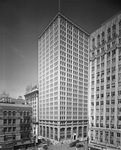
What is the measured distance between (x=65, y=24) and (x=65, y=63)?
1534cm

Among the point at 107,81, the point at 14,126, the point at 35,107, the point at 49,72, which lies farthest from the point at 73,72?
the point at 14,126

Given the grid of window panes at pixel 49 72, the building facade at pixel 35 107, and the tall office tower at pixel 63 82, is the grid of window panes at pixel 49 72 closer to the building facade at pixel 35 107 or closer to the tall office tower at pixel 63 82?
the tall office tower at pixel 63 82

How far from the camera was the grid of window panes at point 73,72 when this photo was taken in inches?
1905

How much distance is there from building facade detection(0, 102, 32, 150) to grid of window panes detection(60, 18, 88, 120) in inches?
654

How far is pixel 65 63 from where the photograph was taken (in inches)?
1954

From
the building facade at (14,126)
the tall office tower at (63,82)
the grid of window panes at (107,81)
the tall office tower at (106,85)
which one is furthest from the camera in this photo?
the tall office tower at (63,82)

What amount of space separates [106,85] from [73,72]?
22.3m

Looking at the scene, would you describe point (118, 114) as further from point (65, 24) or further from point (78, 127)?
point (65, 24)

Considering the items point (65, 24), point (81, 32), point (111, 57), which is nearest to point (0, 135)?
point (111, 57)

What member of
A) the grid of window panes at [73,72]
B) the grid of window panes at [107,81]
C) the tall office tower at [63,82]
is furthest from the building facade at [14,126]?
the grid of window panes at [73,72]

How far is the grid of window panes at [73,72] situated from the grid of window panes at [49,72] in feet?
8.28

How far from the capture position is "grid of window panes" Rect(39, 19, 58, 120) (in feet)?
163

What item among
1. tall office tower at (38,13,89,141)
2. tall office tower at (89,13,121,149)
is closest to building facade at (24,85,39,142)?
tall office tower at (38,13,89,141)

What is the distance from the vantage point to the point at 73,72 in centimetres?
5231
